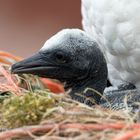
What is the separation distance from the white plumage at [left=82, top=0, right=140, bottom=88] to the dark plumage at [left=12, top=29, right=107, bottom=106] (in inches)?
2.3

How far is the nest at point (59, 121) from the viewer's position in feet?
2.26

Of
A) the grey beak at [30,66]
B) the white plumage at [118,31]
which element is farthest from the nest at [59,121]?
the white plumage at [118,31]

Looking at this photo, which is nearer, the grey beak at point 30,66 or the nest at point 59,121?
the nest at point 59,121

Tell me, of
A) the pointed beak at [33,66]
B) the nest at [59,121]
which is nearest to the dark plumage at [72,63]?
the pointed beak at [33,66]

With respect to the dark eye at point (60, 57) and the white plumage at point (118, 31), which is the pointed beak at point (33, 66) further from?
the white plumage at point (118, 31)

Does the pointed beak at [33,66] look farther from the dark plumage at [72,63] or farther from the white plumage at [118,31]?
the white plumage at [118,31]

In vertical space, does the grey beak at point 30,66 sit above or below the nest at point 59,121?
above

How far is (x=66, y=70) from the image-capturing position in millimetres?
996

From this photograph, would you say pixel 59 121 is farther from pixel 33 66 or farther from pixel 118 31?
pixel 118 31

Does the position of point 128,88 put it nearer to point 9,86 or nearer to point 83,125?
point 9,86

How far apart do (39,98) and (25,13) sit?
1475mm

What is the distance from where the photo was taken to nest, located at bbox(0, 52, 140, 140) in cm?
69

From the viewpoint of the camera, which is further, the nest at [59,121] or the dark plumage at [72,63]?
the dark plumage at [72,63]

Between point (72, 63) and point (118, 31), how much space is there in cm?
11
